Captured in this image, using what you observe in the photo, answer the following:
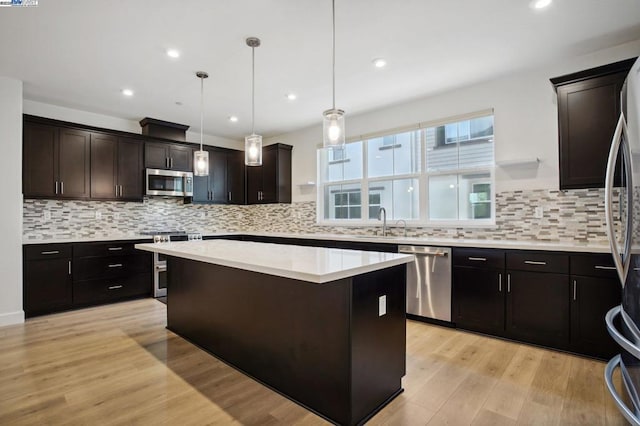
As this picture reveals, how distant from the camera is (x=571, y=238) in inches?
127

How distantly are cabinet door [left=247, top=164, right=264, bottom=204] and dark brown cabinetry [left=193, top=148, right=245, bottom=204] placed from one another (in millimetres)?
122

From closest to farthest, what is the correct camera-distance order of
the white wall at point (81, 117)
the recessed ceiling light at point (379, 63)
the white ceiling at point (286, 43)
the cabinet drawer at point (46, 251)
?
A: the white ceiling at point (286, 43), the recessed ceiling light at point (379, 63), the cabinet drawer at point (46, 251), the white wall at point (81, 117)

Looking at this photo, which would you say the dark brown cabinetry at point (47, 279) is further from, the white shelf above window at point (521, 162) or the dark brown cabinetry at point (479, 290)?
the white shelf above window at point (521, 162)

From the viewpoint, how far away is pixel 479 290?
3295mm

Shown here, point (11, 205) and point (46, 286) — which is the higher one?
point (11, 205)

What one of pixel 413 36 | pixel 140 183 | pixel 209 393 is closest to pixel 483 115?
pixel 413 36

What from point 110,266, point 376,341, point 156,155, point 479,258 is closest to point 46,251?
point 110,266

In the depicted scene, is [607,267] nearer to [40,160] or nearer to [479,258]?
[479,258]

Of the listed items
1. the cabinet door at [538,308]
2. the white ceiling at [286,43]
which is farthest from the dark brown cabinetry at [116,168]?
the cabinet door at [538,308]

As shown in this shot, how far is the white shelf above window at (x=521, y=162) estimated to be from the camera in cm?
339

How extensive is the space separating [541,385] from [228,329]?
7.65 feet

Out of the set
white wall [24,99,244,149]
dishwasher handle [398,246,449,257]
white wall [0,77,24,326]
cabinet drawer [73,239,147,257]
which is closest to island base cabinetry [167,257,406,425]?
dishwasher handle [398,246,449,257]

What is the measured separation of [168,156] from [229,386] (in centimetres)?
407

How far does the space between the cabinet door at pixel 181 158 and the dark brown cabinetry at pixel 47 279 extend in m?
1.91
